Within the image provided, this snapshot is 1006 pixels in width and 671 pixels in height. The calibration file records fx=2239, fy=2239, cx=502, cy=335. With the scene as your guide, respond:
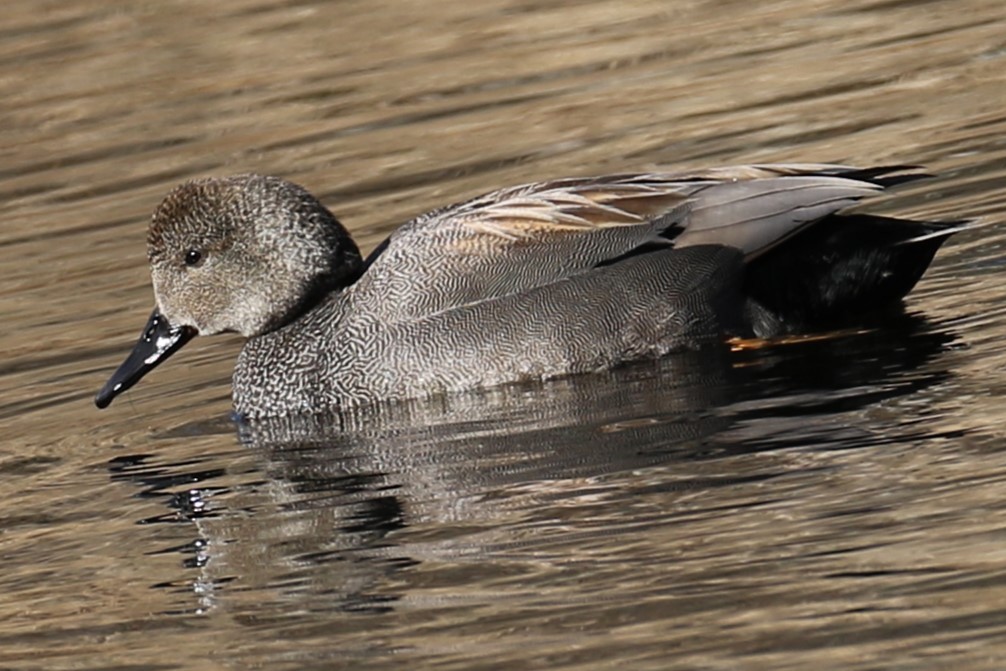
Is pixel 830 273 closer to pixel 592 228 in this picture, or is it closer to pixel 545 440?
pixel 592 228

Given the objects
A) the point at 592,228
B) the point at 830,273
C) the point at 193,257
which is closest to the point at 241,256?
the point at 193,257

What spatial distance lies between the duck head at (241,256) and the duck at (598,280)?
0.20 m

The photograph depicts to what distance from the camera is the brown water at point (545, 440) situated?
5.06 meters

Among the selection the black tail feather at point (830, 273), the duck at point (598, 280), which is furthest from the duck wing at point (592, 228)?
the black tail feather at point (830, 273)

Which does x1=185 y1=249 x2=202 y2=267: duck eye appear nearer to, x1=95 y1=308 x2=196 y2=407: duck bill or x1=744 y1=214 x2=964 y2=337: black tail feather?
x1=95 y1=308 x2=196 y2=407: duck bill

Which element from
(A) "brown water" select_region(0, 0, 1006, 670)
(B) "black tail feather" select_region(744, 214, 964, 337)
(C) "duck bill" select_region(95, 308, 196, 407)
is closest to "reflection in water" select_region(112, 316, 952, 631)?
(A) "brown water" select_region(0, 0, 1006, 670)

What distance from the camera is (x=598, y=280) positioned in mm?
7449

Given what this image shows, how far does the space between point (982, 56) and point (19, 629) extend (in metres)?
6.86

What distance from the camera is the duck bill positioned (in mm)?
8016

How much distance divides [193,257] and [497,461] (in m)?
1.97

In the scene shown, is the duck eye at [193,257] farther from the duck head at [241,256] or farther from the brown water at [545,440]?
the brown water at [545,440]

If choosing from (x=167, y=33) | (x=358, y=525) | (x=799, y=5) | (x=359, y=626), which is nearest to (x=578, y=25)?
(x=799, y=5)

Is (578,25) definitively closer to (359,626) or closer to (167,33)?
(167,33)

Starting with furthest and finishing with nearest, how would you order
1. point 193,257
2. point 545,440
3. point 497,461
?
point 193,257 < point 545,440 < point 497,461
